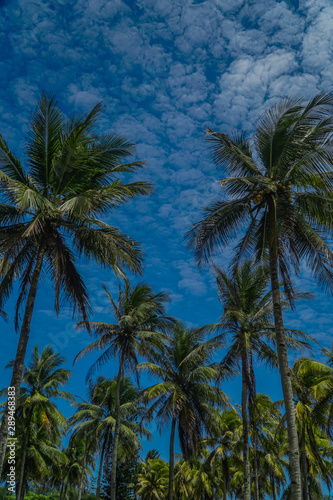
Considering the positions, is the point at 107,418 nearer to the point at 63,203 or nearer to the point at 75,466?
the point at 75,466

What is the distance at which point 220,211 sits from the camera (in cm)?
1272

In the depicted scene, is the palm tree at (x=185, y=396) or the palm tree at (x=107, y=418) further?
the palm tree at (x=107, y=418)

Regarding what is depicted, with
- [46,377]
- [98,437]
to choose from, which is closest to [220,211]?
[46,377]

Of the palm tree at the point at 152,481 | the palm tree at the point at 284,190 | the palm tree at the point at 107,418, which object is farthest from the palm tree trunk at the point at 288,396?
the palm tree at the point at 152,481

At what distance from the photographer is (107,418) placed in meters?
28.5

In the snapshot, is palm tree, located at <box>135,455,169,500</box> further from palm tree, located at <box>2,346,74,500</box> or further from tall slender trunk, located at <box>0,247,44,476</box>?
tall slender trunk, located at <box>0,247,44,476</box>

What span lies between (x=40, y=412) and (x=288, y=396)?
20798 millimetres

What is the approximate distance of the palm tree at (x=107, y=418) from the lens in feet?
92.1

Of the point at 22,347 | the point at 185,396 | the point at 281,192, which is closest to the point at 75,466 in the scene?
the point at 185,396

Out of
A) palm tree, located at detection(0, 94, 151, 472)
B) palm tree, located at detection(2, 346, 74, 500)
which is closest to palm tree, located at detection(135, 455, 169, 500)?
palm tree, located at detection(2, 346, 74, 500)

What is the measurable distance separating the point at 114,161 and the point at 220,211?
3.40 meters

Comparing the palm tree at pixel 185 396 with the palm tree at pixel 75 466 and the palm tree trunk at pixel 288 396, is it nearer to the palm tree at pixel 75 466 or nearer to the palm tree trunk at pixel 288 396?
the palm tree trunk at pixel 288 396

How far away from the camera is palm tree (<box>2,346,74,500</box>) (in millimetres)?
26781

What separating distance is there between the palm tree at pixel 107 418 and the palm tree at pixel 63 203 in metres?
17.2
